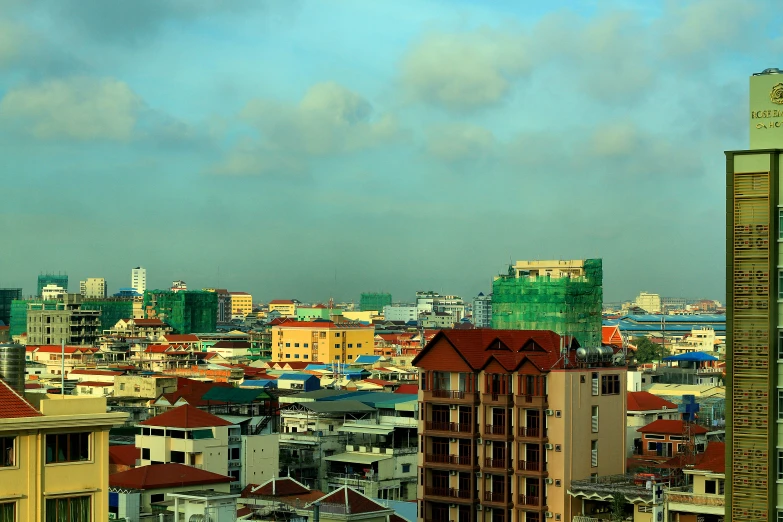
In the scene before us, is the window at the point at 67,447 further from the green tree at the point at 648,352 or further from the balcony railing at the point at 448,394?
the green tree at the point at 648,352

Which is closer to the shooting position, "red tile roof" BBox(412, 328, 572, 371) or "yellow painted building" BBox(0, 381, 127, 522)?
"yellow painted building" BBox(0, 381, 127, 522)

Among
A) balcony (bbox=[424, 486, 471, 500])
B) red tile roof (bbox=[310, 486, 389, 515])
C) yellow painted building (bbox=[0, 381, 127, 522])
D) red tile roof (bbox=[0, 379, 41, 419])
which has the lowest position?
balcony (bbox=[424, 486, 471, 500])

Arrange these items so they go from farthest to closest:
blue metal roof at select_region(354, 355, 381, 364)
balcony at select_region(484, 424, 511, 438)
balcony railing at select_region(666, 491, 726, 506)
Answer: blue metal roof at select_region(354, 355, 381, 364), balcony at select_region(484, 424, 511, 438), balcony railing at select_region(666, 491, 726, 506)

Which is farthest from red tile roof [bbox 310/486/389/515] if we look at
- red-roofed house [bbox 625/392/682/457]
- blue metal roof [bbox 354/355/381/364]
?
blue metal roof [bbox 354/355/381/364]

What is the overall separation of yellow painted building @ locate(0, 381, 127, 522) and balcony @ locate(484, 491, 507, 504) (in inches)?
864

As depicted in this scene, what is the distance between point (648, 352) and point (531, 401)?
8756 centimetres

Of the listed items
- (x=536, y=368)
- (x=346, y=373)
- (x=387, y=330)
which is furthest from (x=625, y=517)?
(x=387, y=330)

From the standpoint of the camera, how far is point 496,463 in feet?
117

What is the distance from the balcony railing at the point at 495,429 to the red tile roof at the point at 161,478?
732 centimetres

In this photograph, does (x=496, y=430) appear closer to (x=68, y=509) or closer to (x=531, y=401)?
(x=531, y=401)

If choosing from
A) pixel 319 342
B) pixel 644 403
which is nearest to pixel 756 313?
pixel 644 403

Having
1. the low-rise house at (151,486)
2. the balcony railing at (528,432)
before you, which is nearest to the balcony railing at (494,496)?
the balcony railing at (528,432)

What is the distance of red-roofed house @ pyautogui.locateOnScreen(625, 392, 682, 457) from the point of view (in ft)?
157

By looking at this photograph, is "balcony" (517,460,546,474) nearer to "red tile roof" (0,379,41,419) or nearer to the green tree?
"red tile roof" (0,379,41,419)
